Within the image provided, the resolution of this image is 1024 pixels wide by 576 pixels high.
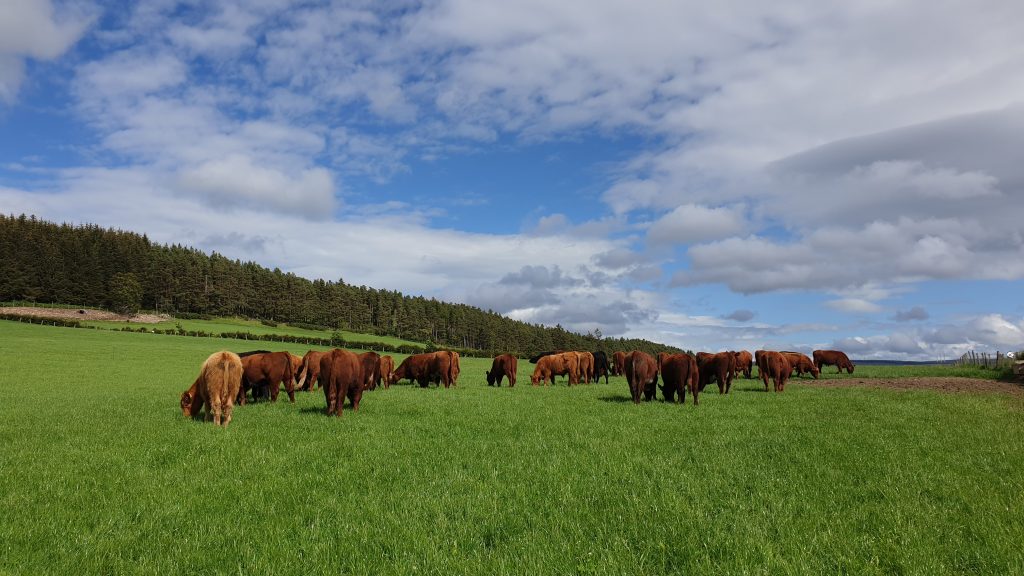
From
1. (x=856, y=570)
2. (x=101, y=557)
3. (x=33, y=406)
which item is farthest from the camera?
(x=33, y=406)

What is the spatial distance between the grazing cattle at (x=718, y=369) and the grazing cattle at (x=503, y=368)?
9979mm

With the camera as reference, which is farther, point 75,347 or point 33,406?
point 75,347

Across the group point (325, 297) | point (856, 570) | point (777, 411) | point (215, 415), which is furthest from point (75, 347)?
point (325, 297)

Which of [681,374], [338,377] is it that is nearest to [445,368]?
[338,377]

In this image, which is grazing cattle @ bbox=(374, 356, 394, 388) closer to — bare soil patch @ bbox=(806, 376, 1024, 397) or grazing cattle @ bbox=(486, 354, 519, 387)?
grazing cattle @ bbox=(486, 354, 519, 387)

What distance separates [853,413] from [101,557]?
673 inches

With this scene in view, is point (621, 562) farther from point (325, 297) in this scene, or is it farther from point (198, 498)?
point (325, 297)

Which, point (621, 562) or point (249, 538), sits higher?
point (621, 562)

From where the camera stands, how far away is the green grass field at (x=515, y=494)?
5.08 metres

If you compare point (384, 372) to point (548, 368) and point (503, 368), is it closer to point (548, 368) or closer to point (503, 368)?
point (503, 368)

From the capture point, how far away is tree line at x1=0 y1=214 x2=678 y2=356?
99375 mm

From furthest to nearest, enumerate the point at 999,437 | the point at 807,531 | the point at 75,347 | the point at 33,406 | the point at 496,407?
the point at 75,347, the point at 33,406, the point at 496,407, the point at 999,437, the point at 807,531

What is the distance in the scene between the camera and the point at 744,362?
112ft

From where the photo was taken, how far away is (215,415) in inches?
520
